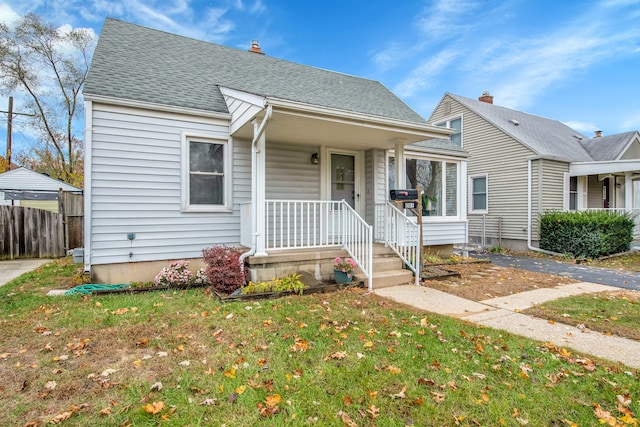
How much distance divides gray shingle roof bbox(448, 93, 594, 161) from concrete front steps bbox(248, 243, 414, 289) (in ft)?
29.1

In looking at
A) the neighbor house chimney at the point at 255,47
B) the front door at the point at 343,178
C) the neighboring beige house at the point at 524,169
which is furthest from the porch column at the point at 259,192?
the neighboring beige house at the point at 524,169

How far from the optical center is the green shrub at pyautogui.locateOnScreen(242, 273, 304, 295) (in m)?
5.21

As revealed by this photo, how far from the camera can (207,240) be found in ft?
21.6

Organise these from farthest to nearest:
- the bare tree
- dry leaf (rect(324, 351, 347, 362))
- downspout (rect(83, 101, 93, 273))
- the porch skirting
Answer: the bare tree
the porch skirting
downspout (rect(83, 101, 93, 273))
dry leaf (rect(324, 351, 347, 362))

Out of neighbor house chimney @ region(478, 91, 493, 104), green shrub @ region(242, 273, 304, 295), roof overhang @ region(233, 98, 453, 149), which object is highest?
neighbor house chimney @ region(478, 91, 493, 104)

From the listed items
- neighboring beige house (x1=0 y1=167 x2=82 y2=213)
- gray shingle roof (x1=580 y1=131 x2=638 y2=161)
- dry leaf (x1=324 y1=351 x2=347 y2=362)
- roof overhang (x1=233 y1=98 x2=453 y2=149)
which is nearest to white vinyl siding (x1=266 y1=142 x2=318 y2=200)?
roof overhang (x1=233 y1=98 x2=453 y2=149)

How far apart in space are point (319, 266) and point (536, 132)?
43.6 feet

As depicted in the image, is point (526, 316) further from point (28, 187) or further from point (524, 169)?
point (28, 187)

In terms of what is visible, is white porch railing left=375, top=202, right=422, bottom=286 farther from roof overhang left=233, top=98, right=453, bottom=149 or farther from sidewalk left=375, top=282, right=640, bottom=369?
roof overhang left=233, top=98, right=453, bottom=149

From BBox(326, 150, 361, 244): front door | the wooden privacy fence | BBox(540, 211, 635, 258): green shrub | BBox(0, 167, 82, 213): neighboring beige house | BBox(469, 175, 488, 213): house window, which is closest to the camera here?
BBox(326, 150, 361, 244): front door

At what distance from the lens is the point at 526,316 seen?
4430 millimetres

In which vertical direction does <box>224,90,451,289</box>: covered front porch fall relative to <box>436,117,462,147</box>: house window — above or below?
below

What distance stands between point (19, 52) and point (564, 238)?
26700mm

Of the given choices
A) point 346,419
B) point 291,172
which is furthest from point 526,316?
point 291,172
